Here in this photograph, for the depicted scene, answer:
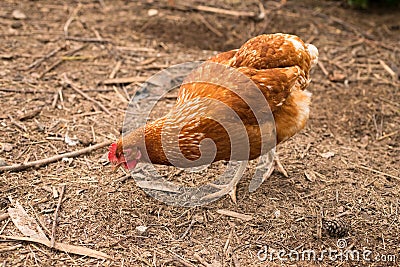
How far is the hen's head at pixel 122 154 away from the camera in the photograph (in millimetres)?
3387

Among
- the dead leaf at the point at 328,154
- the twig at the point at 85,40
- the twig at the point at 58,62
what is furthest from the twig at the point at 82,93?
the dead leaf at the point at 328,154

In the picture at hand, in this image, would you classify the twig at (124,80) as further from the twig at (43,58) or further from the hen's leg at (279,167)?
the hen's leg at (279,167)

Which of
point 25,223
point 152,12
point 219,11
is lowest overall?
point 25,223

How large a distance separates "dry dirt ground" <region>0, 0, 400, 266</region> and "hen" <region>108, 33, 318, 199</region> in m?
0.48

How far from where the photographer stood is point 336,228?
340cm

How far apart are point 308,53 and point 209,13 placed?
2843 mm

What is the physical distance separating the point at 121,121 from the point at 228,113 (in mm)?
1542

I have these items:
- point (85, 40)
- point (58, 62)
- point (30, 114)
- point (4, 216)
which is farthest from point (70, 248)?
point (85, 40)

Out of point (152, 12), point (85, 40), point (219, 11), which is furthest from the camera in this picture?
point (219, 11)

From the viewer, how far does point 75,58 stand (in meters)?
5.35

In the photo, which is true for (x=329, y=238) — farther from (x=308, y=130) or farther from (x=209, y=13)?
(x=209, y=13)

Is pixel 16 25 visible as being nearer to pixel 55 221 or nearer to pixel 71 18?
pixel 71 18

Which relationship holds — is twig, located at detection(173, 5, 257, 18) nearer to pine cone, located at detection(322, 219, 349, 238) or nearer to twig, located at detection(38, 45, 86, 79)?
twig, located at detection(38, 45, 86, 79)

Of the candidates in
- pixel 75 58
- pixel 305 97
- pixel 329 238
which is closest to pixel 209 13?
pixel 75 58
